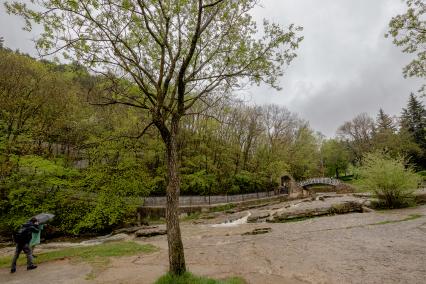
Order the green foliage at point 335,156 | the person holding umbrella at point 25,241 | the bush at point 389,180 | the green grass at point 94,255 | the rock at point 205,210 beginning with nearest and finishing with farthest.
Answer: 1. the person holding umbrella at point 25,241
2. the green grass at point 94,255
3. the bush at point 389,180
4. the rock at point 205,210
5. the green foliage at point 335,156

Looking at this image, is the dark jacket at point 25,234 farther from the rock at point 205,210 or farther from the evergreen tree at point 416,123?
the evergreen tree at point 416,123

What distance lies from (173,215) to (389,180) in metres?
14.3

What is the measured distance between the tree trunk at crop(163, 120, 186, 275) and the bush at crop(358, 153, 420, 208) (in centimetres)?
1402

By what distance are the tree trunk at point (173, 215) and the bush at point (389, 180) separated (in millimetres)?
14021

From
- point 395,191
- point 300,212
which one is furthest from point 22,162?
point 395,191

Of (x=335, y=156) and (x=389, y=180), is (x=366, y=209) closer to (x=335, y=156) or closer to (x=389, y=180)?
(x=389, y=180)

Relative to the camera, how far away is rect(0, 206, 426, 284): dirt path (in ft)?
21.0

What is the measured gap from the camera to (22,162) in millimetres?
16391

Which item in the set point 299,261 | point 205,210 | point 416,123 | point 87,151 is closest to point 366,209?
point 299,261

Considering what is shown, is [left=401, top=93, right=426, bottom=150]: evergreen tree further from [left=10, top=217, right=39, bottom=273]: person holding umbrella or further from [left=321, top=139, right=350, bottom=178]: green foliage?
[left=10, top=217, right=39, bottom=273]: person holding umbrella

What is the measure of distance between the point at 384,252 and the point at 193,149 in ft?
84.9

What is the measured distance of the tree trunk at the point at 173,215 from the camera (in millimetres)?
5941

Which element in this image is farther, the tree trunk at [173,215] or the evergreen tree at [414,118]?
the evergreen tree at [414,118]

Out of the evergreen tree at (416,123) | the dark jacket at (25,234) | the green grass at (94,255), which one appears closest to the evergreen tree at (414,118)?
the evergreen tree at (416,123)
